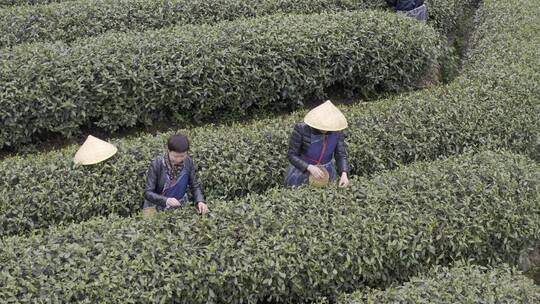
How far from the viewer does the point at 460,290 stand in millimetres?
5074

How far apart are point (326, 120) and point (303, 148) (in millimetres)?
420

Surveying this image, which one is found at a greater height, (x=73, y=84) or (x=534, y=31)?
(x=534, y=31)

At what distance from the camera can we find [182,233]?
553 cm

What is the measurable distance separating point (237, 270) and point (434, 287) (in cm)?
162

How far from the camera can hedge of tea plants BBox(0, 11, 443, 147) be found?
815cm

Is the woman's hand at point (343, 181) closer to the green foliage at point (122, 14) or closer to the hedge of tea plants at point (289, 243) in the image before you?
the hedge of tea plants at point (289, 243)

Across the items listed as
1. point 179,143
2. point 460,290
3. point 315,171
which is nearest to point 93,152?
point 179,143

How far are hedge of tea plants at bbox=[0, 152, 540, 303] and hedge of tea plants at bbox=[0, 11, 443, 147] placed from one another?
2806mm

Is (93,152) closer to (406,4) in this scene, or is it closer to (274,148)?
(274,148)

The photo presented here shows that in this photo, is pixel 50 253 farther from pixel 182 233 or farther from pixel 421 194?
pixel 421 194

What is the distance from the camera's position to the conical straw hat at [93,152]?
22.1 feet

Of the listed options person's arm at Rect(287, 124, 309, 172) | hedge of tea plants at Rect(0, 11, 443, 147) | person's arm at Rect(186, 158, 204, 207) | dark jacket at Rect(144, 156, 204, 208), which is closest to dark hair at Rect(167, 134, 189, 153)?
dark jacket at Rect(144, 156, 204, 208)

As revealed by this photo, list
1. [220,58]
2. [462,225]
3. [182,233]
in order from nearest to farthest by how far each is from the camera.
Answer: [182,233] → [462,225] → [220,58]

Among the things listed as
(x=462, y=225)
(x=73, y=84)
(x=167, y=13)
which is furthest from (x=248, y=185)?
(x=167, y=13)
